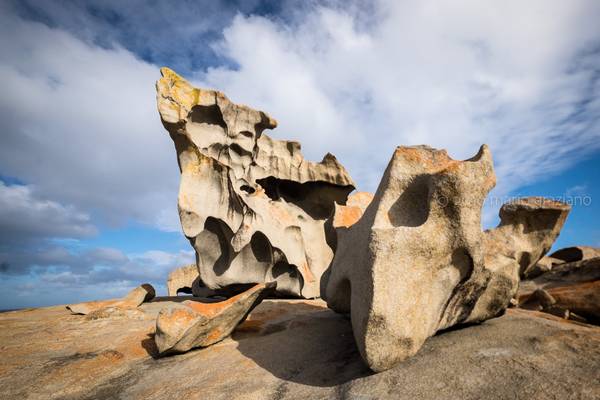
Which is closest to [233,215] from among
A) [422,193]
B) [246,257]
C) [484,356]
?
[246,257]

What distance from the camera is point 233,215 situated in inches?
404

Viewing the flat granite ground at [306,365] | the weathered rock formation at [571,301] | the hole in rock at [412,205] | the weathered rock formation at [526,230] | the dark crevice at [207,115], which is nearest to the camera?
the flat granite ground at [306,365]

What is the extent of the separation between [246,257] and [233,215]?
1.31m

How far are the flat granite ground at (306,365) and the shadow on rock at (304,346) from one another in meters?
0.02

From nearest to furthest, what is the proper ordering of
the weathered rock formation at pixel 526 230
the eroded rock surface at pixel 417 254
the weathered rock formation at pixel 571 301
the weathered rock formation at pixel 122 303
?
the eroded rock surface at pixel 417 254 < the weathered rock formation at pixel 526 230 < the weathered rock formation at pixel 571 301 < the weathered rock formation at pixel 122 303

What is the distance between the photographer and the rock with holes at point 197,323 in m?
4.52

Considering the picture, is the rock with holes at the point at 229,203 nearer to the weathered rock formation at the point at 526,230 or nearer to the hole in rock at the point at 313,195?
the hole in rock at the point at 313,195

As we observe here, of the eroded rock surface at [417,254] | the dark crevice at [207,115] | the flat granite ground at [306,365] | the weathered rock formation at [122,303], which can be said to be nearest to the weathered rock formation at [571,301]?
the flat granite ground at [306,365]

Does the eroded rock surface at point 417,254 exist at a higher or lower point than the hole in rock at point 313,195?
lower

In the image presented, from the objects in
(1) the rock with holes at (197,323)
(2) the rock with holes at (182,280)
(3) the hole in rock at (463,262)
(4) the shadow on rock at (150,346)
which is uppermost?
(2) the rock with holes at (182,280)

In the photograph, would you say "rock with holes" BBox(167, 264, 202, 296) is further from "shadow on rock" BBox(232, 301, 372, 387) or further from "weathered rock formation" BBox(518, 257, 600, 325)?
A: "weathered rock formation" BBox(518, 257, 600, 325)

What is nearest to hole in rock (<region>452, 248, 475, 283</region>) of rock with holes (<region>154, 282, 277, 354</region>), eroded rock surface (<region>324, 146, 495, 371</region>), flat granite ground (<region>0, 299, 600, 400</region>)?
eroded rock surface (<region>324, 146, 495, 371</region>)

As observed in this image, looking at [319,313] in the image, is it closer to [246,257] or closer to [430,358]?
[430,358]

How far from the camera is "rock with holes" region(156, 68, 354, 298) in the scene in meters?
9.93
